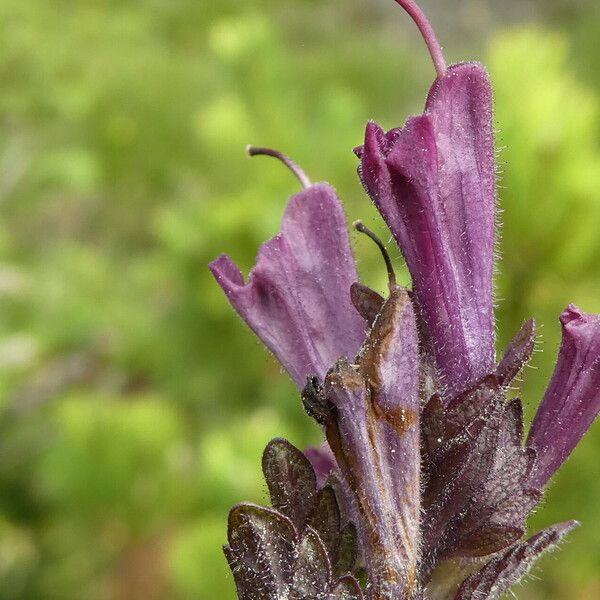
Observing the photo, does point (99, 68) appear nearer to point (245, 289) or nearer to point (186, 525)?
point (186, 525)

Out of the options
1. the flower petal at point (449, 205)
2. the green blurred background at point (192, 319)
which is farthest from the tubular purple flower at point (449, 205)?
the green blurred background at point (192, 319)

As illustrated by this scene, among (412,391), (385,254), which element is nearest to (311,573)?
(412,391)

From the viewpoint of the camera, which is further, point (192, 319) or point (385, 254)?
point (192, 319)

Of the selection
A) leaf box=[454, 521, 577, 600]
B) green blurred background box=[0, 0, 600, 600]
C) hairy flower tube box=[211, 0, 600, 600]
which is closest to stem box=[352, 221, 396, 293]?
hairy flower tube box=[211, 0, 600, 600]

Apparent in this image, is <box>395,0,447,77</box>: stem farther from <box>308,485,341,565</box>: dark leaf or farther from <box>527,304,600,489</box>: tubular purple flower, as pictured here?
<box>308,485,341,565</box>: dark leaf

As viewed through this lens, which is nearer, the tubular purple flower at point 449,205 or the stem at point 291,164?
the tubular purple flower at point 449,205

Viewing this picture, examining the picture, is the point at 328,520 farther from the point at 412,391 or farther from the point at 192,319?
the point at 192,319

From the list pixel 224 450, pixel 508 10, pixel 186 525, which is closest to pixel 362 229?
pixel 224 450

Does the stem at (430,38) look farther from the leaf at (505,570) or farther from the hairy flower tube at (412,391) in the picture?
the leaf at (505,570)
